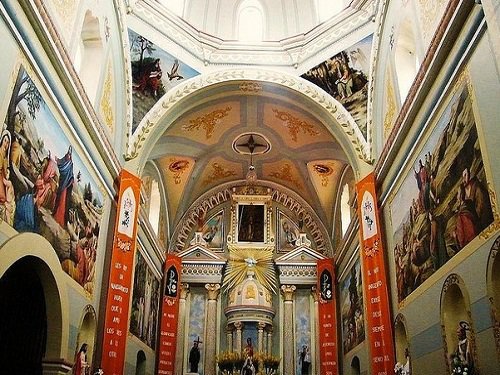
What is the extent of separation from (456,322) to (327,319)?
34.1 ft

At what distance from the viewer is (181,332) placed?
18.4 meters

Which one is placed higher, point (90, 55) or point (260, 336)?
point (90, 55)

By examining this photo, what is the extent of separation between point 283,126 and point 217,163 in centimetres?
342

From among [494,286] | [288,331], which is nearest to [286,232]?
[288,331]

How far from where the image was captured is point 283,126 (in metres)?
16.5

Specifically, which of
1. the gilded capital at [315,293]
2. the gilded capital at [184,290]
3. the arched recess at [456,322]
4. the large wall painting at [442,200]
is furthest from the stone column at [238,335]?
the arched recess at [456,322]

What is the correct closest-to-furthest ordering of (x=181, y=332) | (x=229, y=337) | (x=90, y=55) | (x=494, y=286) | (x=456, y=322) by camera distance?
(x=494, y=286) → (x=456, y=322) → (x=90, y=55) → (x=229, y=337) → (x=181, y=332)

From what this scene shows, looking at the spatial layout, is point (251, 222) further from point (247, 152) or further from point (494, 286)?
point (494, 286)

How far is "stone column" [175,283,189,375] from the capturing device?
701 inches

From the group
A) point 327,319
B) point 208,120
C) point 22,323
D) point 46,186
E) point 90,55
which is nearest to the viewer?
point 46,186

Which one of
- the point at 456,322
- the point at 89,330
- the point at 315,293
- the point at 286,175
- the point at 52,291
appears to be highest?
the point at 286,175

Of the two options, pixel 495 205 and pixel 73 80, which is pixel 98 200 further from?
pixel 495 205

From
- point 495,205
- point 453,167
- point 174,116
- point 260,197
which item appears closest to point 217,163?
point 260,197

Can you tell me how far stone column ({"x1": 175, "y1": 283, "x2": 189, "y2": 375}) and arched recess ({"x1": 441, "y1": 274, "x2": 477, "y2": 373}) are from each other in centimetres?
1193
